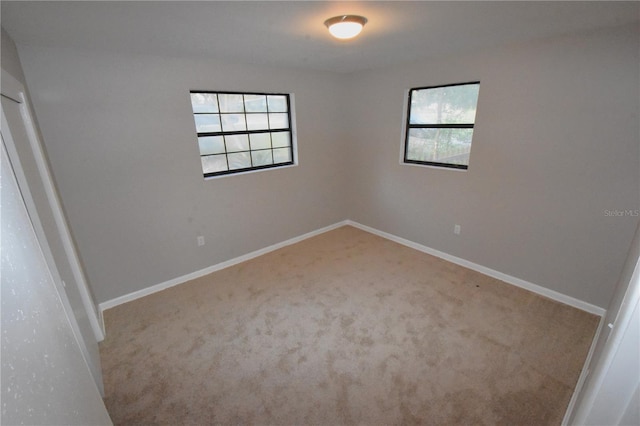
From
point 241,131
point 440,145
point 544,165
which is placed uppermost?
point 241,131

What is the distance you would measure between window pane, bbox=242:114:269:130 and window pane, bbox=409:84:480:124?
179 cm

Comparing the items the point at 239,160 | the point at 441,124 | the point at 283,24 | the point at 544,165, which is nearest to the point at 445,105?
the point at 441,124

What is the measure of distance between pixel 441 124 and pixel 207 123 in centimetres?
258

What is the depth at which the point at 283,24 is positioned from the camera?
71.8 inches

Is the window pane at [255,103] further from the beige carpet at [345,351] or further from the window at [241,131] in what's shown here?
the beige carpet at [345,351]

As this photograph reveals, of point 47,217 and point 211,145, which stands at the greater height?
point 211,145

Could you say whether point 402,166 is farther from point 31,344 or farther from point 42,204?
point 31,344

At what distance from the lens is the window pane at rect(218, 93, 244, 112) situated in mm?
3025

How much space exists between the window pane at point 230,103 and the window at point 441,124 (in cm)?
201

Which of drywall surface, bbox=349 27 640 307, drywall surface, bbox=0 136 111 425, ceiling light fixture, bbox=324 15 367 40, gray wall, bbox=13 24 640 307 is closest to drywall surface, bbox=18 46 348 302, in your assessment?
gray wall, bbox=13 24 640 307

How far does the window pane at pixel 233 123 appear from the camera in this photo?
3094 mm

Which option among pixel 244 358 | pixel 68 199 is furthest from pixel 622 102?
pixel 68 199

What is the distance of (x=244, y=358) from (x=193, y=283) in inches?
51.5

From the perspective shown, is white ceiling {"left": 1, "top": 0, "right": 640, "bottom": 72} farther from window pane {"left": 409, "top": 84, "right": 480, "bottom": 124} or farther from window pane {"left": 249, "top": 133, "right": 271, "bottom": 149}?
window pane {"left": 249, "top": 133, "right": 271, "bottom": 149}
